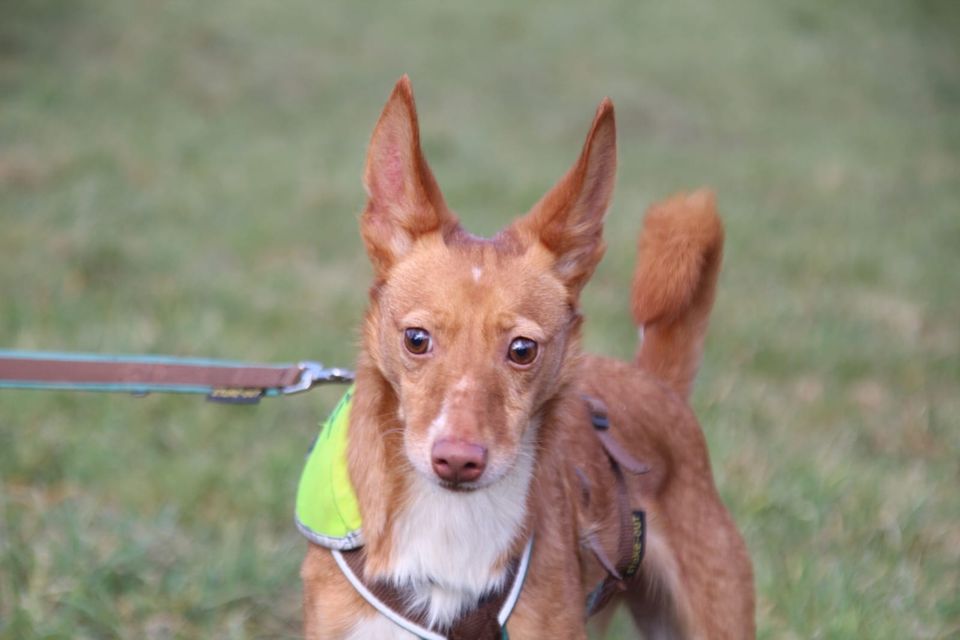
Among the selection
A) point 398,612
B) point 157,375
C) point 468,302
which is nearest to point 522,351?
point 468,302

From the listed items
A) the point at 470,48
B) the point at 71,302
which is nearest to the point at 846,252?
the point at 71,302

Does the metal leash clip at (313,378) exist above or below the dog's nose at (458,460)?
below

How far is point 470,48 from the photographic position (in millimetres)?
16359

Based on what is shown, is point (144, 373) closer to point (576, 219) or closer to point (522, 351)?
point (522, 351)

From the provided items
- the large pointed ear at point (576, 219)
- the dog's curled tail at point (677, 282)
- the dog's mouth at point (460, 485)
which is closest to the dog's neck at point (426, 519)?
the dog's mouth at point (460, 485)

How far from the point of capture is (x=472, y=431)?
94.0 inches

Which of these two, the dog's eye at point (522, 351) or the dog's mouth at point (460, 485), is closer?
the dog's mouth at point (460, 485)

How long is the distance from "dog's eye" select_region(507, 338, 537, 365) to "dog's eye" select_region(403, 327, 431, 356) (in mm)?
192

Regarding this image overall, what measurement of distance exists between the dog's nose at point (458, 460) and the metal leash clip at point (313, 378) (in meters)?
0.89

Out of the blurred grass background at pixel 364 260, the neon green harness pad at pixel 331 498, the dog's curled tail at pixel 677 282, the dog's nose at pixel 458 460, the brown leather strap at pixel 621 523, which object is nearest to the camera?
the dog's nose at pixel 458 460

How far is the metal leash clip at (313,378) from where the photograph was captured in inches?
128

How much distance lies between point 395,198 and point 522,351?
1.73 ft

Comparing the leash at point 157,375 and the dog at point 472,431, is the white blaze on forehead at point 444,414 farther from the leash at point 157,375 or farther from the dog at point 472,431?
A: the leash at point 157,375

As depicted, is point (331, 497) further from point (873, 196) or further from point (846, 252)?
point (873, 196)
